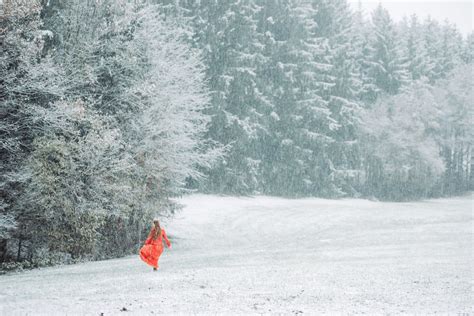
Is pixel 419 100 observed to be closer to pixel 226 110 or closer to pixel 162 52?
pixel 226 110

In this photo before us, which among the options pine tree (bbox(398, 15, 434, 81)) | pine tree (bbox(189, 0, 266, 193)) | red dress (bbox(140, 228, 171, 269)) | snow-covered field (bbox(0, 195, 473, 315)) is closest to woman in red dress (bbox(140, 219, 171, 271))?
red dress (bbox(140, 228, 171, 269))

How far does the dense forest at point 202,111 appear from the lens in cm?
1858

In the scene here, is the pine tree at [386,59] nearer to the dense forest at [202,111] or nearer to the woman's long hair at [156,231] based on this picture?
the dense forest at [202,111]

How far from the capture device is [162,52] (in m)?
25.0

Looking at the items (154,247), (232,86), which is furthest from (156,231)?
(232,86)

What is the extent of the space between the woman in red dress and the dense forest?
170 inches

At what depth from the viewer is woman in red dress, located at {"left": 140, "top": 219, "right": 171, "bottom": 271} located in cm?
1532

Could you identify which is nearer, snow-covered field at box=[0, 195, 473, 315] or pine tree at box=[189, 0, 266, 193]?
snow-covered field at box=[0, 195, 473, 315]

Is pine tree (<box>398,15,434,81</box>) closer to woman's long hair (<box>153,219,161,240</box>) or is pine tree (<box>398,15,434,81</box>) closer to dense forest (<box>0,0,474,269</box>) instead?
dense forest (<box>0,0,474,269</box>)

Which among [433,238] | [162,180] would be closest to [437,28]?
[433,238]

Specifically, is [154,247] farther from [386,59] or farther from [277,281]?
[386,59]

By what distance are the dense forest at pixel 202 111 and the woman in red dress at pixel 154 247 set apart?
4.33 metres

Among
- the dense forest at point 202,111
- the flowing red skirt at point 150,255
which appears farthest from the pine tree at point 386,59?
the flowing red skirt at point 150,255

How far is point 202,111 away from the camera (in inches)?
1625
